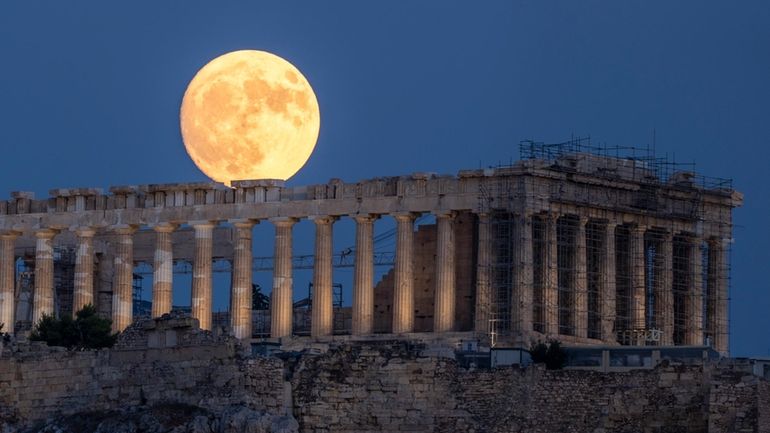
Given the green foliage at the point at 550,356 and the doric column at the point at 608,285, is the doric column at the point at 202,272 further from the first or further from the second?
the green foliage at the point at 550,356

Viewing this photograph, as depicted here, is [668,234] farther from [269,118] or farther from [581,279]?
[269,118]

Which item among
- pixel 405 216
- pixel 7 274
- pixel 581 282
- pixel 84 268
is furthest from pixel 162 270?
pixel 581 282

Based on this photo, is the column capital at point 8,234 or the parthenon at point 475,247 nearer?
the parthenon at point 475,247

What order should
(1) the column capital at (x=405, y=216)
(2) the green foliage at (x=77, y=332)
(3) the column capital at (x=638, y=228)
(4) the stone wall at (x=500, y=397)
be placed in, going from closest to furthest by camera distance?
(4) the stone wall at (x=500, y=397), (2) the green foliage at (x=77, y=332), (1) the column capital at (x=405, y=216), (3) the column capital at (x=638, y=228)

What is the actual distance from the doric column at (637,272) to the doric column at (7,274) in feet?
95.2

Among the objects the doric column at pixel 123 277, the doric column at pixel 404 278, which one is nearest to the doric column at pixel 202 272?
the doric column at pixel 123 277

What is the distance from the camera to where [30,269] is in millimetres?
131625

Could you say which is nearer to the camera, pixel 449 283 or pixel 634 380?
pixel 634 380

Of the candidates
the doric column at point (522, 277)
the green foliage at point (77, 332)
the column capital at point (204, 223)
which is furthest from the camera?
the column capital at point (204, 223)

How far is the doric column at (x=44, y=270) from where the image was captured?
12394 cm

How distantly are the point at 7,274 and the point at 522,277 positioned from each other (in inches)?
1049

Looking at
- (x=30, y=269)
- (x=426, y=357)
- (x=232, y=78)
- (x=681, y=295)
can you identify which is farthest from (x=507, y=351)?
(x=30, y=269)

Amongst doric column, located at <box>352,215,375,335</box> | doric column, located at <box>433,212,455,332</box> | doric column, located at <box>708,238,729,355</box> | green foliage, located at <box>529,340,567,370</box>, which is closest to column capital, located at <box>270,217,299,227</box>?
doric column, located at <box>352,215,375,335</box>

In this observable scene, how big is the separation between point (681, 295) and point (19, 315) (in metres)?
32.0
